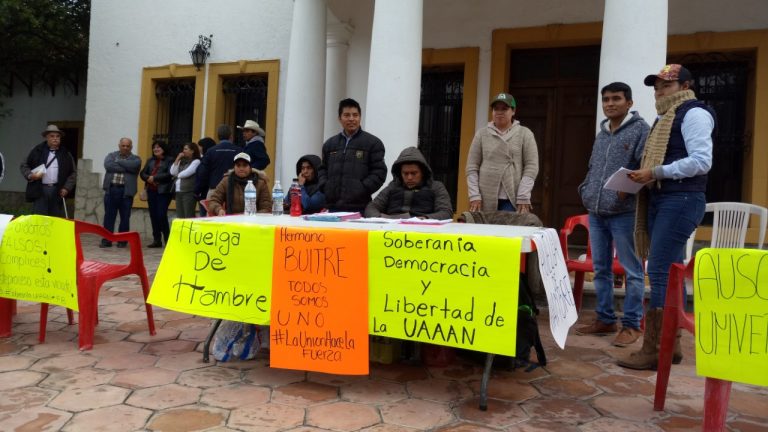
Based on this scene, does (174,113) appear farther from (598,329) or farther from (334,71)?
(598,329)

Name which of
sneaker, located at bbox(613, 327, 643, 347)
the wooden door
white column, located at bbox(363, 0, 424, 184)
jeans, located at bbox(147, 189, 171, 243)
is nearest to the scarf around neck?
sneaker, located at bbox(613, 327, 643, 347)

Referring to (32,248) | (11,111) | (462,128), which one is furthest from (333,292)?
(11,111)

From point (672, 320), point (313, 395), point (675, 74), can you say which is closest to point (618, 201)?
point (675, 74)

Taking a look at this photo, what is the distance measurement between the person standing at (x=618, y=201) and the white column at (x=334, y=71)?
4.98 metres

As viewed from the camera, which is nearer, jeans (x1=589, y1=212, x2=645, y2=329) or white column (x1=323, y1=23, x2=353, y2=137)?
jeans (x1=589, y1=212, x2=645, y2=329)

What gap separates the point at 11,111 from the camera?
14062 mm

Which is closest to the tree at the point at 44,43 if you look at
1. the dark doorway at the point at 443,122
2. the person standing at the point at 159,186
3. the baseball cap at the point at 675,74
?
the person standing at the point at 159,186

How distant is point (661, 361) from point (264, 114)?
25.8 ft

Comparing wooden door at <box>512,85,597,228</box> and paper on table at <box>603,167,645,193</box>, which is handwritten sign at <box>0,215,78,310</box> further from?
wooden door at <box>512,85,597,228</box>

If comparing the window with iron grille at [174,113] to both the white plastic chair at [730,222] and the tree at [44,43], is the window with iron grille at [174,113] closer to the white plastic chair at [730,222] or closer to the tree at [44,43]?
the tree at [44,43]

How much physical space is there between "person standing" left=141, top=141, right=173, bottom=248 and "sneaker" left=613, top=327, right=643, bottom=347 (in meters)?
6.66

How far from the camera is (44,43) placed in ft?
40.7

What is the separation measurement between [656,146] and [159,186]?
23.2 feet

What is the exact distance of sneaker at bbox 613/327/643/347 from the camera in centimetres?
398
